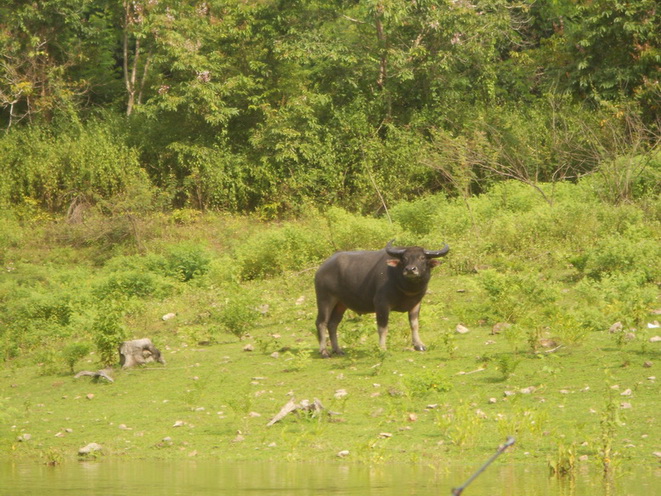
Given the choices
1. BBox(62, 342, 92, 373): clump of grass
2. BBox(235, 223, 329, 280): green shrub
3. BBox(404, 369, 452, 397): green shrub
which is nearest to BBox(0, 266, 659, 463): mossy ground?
BBox(404, 369, 452, 397): green shrub

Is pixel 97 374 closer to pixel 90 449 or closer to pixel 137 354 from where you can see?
pixel 137 354

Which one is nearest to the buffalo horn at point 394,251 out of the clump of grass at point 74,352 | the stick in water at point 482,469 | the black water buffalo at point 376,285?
the black water buffalo at point 376,285

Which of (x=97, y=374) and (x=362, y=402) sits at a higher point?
(x=362, y=402)

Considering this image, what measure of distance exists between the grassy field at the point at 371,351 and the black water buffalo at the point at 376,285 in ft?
0.99

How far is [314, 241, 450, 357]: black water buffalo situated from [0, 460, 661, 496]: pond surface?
4011 millimetres

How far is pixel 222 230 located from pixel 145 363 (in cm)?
1241

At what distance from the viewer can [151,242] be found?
23688 mm

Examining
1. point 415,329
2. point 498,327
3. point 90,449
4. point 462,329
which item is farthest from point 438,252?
point 90,449

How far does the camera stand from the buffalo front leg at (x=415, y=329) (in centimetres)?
1229

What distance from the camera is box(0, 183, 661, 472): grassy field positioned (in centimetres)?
894

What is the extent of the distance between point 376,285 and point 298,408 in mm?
3035

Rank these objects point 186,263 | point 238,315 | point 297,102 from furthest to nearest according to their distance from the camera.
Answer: point 297,102 → point 186,263 → point 238,315

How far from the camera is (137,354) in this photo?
1262 cm

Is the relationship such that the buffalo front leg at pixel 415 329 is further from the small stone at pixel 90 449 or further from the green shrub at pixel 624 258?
the small stone at pixel 90 449
